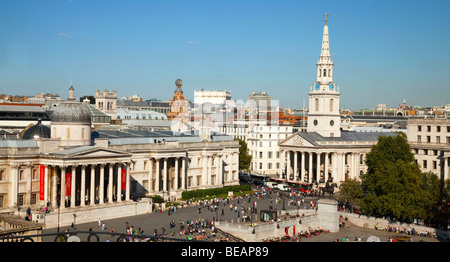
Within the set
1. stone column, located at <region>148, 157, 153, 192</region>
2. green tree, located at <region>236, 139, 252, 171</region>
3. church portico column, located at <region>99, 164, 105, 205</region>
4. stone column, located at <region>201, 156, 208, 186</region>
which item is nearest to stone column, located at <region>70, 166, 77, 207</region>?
church portico column, located at <region>99, 164, 105, 205</region>

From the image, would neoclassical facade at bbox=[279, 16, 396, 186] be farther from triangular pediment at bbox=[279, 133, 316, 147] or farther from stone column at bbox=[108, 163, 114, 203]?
stone column at bbox=[108, 163, 114, 203]

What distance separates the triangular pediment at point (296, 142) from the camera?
124 m

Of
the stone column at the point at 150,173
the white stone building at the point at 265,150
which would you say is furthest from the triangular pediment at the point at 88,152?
the white stone building at the point at 265,150

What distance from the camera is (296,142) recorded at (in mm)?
126125

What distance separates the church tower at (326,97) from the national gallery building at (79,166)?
39.9 meters

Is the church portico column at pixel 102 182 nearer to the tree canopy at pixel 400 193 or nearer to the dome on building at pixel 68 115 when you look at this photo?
the dome on building at pixel 68 115

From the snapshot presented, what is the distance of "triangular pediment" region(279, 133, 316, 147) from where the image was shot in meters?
124

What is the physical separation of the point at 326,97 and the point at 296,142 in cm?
1184

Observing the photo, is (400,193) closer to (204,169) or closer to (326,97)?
(204,169)

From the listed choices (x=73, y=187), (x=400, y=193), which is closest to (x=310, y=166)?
(x=400, y=193)

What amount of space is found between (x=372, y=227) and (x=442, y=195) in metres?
9.79
